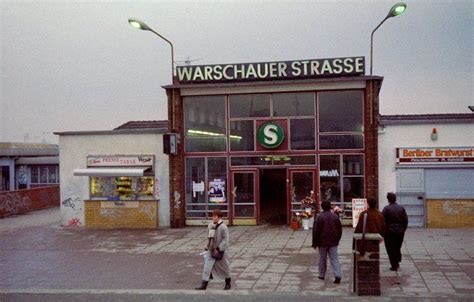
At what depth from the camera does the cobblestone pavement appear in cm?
1085

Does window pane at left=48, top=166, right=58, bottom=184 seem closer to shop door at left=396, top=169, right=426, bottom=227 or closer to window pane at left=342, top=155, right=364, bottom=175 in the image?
window pane at left=342, top=155, right=364, bottom=175

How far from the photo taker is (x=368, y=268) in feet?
32.3

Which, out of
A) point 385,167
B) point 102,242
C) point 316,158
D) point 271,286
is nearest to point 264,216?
point 316,158

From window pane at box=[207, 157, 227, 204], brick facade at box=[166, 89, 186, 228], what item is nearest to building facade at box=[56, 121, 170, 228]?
brick facade at box=[166, 89, 186, 228]

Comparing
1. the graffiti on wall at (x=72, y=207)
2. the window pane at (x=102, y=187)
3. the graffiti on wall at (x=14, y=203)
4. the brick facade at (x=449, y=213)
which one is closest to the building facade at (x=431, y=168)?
the brick facade at (x=449, y=213)

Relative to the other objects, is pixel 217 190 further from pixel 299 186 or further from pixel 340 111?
Answer: pixel 340 111

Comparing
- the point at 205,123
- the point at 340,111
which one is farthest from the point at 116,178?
the point at 340,111

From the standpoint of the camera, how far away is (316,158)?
1998 centimetres

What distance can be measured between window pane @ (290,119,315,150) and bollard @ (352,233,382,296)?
10.2 m

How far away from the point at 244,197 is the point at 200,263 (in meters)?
7.09

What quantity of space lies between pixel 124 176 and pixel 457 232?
39.6 feet

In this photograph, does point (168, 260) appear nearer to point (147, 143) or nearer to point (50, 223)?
point (147, 143)

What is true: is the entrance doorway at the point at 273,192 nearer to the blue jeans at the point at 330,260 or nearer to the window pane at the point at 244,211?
the window pane at the point at 244,211

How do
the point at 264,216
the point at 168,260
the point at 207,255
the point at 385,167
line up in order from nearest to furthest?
the point at 207,255 → the point at 168,260 → the point at 385,167 → the point at 264,216
